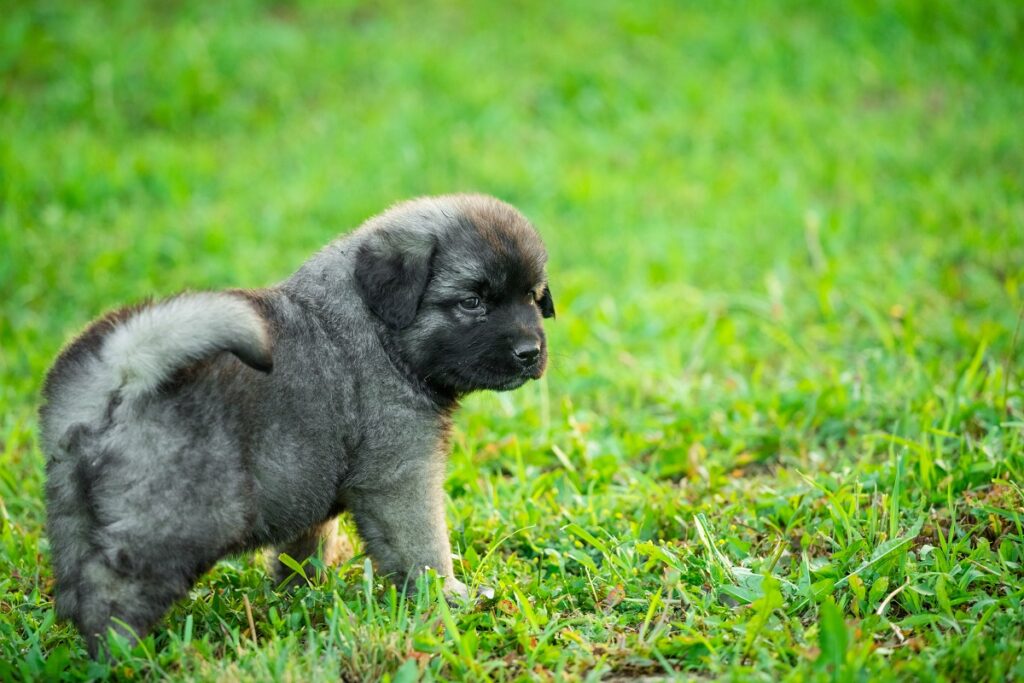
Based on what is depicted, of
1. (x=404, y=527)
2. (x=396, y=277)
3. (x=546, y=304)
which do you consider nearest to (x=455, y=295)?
(x=396, y=277)

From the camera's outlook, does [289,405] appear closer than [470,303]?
Yes

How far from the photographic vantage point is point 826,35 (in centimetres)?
1159

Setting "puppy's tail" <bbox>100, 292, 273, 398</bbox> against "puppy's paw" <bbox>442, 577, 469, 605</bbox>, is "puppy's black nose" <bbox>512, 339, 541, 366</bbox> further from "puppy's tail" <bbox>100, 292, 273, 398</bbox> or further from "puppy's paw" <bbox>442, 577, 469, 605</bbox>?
"puppy's tail" <bbox>100, 292, 273, 398</bbox>

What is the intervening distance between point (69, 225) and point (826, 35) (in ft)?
26.8

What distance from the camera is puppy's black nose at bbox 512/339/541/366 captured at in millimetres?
4219

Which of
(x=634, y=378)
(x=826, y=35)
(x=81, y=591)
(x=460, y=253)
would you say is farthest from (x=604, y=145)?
(x=81, y=591)

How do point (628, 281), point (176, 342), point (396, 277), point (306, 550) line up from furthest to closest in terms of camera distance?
point (628, 281) < point (306, 550) < point (396, 277) < point (176, 342)

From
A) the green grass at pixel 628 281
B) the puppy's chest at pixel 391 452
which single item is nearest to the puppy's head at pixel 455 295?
the puppy's chest at pixel 391 452

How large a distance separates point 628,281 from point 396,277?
398 centimetres

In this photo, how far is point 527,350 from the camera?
422 cm

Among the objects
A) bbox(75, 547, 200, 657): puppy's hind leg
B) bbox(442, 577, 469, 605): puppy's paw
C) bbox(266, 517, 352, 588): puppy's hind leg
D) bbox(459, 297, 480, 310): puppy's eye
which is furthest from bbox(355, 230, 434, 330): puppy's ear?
bbox(75, 547, 200, 657): puppy's hind leg

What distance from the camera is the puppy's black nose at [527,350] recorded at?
4.22 metres

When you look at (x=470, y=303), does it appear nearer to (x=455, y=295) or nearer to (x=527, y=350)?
(x=455, y=295)

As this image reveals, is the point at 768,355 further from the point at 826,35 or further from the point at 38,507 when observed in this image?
the point at 826,35
